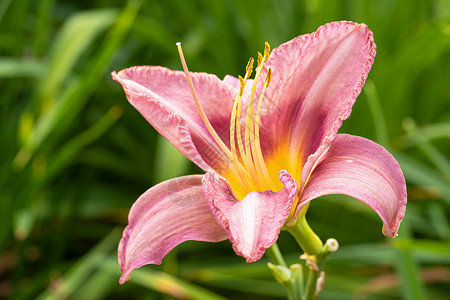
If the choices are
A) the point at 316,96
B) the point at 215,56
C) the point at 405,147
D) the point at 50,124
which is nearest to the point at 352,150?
the point at 316,96

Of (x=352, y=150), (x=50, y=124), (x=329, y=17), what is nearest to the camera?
(x=352, y=150)

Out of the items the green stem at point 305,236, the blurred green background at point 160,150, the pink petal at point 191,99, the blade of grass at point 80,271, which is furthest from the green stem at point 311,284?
the blade of grass at point 80,271

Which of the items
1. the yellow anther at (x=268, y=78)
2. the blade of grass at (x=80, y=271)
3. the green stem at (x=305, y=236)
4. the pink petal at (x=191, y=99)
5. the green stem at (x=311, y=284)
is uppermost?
the yellow anther at (x=268, y=78)

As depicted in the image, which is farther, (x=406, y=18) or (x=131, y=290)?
(x=406, y=18)

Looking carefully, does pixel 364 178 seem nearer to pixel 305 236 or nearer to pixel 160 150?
pixel 305 236

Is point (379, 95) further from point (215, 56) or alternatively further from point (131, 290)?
point (131, 290)

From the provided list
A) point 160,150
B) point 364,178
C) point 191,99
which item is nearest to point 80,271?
point 160,150

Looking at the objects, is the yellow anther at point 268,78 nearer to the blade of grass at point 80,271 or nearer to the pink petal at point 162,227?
the pink petal at point 162,227
